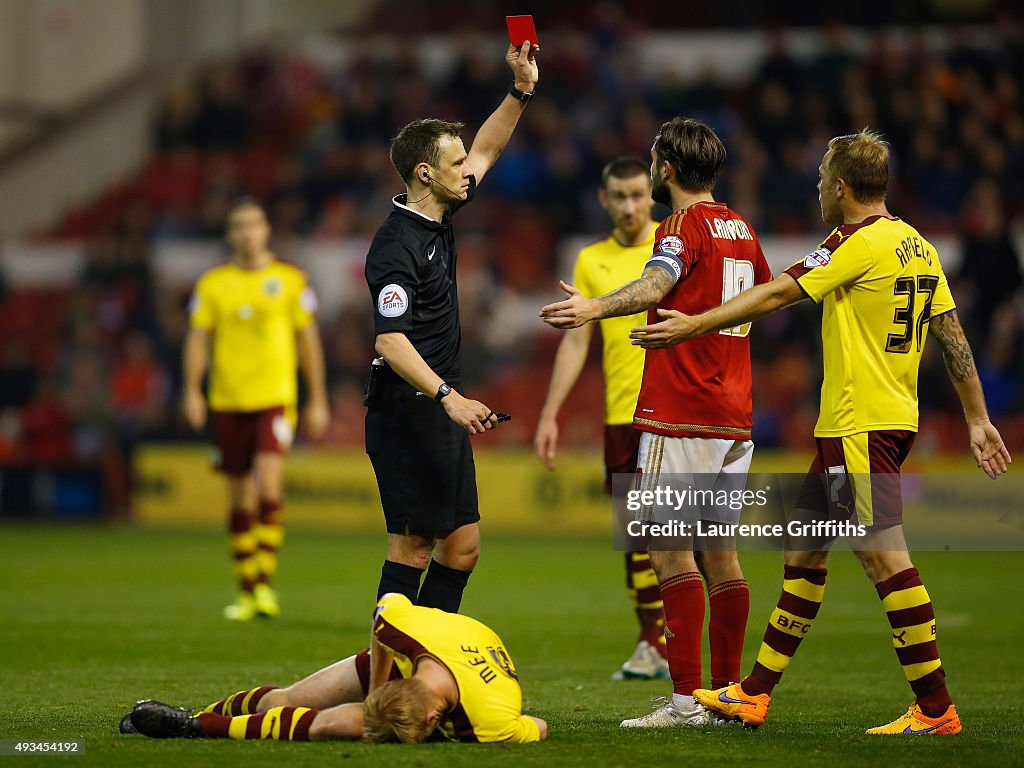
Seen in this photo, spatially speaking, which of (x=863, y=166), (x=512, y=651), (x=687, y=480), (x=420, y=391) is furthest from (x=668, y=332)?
(x=512, y=651)

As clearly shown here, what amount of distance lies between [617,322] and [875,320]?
93.2 inches

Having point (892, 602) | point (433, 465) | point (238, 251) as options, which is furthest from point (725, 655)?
point (238, 251)

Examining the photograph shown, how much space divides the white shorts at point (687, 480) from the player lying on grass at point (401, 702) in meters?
0.92

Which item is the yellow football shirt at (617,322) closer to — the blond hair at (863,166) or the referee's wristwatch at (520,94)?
the referee's wristwatch at (520,94)

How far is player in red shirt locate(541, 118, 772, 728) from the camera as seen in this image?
585 centimetres

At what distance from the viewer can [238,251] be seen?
10.9 metres

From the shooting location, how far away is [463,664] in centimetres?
→ 526

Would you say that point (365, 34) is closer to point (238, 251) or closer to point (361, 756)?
point (238, 251)

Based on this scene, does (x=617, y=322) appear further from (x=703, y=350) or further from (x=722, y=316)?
(x=722, y=316)

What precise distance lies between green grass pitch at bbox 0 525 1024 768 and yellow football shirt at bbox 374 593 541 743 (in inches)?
Answer: 4.0

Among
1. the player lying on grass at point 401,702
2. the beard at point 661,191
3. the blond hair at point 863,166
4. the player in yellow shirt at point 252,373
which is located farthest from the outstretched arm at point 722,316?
the player in yellow shirt at point 252,373

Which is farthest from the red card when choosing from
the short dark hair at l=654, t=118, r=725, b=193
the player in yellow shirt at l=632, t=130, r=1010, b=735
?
the player in yellow shirt at l=632, t=130, r=1010, b=735

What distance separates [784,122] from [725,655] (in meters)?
14.6

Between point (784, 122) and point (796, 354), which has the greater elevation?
point (784, 122)
